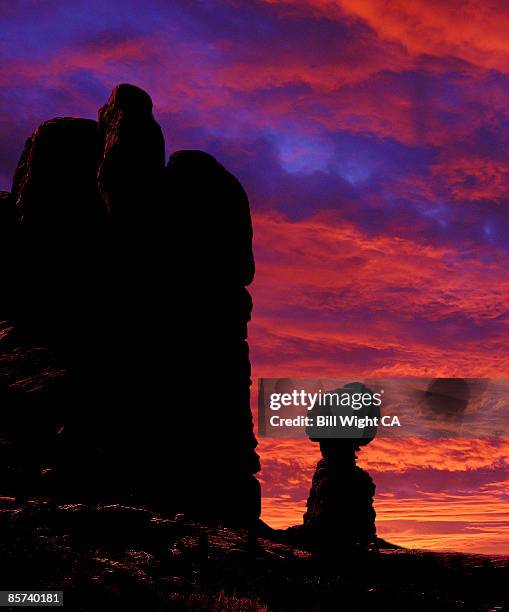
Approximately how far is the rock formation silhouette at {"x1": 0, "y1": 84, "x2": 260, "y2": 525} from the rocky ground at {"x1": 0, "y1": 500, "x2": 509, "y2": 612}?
956 centimetres

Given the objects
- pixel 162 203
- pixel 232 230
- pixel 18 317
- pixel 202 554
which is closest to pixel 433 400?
pixel 232 230

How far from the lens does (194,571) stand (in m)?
23.8

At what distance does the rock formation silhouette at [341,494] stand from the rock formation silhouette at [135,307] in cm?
2143

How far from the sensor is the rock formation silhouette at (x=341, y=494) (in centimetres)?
6234

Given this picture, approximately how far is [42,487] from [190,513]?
8.72 meters

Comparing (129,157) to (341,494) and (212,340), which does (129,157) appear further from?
(341,494)

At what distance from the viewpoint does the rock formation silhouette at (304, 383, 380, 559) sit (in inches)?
2454

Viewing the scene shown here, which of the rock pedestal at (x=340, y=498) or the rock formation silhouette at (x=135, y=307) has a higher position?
the rock formation silhouette at (x=135, y=307)

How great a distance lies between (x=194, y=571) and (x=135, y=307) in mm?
19578

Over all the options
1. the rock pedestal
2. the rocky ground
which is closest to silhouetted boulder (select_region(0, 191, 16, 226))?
the rocky ground

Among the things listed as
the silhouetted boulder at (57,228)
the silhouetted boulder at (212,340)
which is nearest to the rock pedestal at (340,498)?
the silhouetted boulder at (212,340)

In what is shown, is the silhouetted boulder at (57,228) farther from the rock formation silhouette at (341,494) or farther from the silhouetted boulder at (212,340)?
the rock formation silhouette at (341,494)

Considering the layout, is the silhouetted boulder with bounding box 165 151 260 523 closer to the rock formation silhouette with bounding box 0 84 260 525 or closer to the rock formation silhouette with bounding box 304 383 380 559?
the rock formation silhouette with bounding box 0 84 260 525

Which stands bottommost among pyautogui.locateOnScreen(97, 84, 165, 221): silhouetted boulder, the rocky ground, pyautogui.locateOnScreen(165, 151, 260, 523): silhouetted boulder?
the rocky ground
